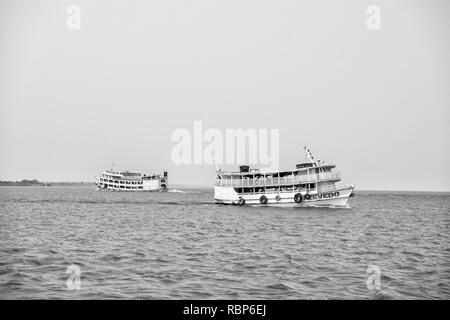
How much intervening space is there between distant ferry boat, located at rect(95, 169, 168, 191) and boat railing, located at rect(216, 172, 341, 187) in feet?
282

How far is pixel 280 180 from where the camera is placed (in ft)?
195

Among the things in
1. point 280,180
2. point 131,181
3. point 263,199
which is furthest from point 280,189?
point 131,181

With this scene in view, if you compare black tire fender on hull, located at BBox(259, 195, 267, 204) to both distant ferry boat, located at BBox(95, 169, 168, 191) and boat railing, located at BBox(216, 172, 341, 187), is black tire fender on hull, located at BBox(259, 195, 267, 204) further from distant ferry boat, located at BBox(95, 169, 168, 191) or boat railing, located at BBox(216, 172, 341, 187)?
distant ferry boat, located at BBox(95, 169, 168, 191)

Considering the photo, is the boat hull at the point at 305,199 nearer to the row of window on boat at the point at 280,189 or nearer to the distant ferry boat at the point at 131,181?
the row of window on boat at the point at 280,189

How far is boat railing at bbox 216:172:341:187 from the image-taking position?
56.2 meters

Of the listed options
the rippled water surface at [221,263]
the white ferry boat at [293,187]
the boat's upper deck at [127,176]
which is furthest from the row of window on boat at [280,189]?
the boat's upper deck at [127,176]

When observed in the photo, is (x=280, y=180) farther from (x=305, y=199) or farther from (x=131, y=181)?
(x=131, y=181)

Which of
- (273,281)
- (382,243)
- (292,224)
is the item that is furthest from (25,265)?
(292,224)

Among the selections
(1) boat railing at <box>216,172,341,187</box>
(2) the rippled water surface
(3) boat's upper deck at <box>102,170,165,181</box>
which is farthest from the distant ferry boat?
(2) the rippled water surface

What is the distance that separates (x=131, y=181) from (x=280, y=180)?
100712 millimetres

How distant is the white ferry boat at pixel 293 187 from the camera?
56.8 m
